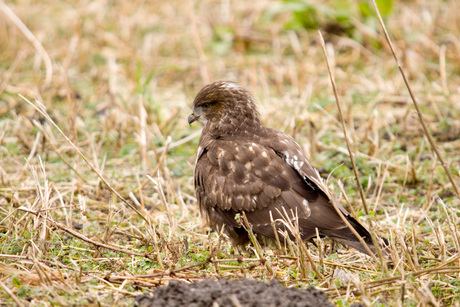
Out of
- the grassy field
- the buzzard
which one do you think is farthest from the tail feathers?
the grassy field

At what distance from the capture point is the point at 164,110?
7.54 m

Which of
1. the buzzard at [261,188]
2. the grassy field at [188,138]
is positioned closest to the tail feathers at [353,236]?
the buzzard at [261,188]

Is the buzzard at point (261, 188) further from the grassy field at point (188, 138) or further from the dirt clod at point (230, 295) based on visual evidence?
the dirt clod at point (230, 295)

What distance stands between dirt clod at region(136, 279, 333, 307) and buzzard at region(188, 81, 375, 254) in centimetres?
91

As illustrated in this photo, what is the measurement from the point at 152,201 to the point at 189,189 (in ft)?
1.68

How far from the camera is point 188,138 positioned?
6676mm

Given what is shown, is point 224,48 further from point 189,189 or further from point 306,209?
point 306,209

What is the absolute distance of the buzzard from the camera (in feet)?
14.0

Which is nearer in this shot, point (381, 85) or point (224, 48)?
point (381, 85)

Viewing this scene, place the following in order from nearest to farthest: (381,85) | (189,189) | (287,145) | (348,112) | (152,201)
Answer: (287,145) → (152,201) → (189,189) → (348,112) → (381,85)

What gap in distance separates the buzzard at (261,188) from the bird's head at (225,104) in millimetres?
122

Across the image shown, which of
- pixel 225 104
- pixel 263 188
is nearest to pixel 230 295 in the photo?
pixel 263 188

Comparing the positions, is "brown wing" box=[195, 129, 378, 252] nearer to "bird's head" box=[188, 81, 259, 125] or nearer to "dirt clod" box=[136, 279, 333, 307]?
"bird's head" box=[188, 81, 259, 125]

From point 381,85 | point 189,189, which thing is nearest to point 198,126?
point 189,189
